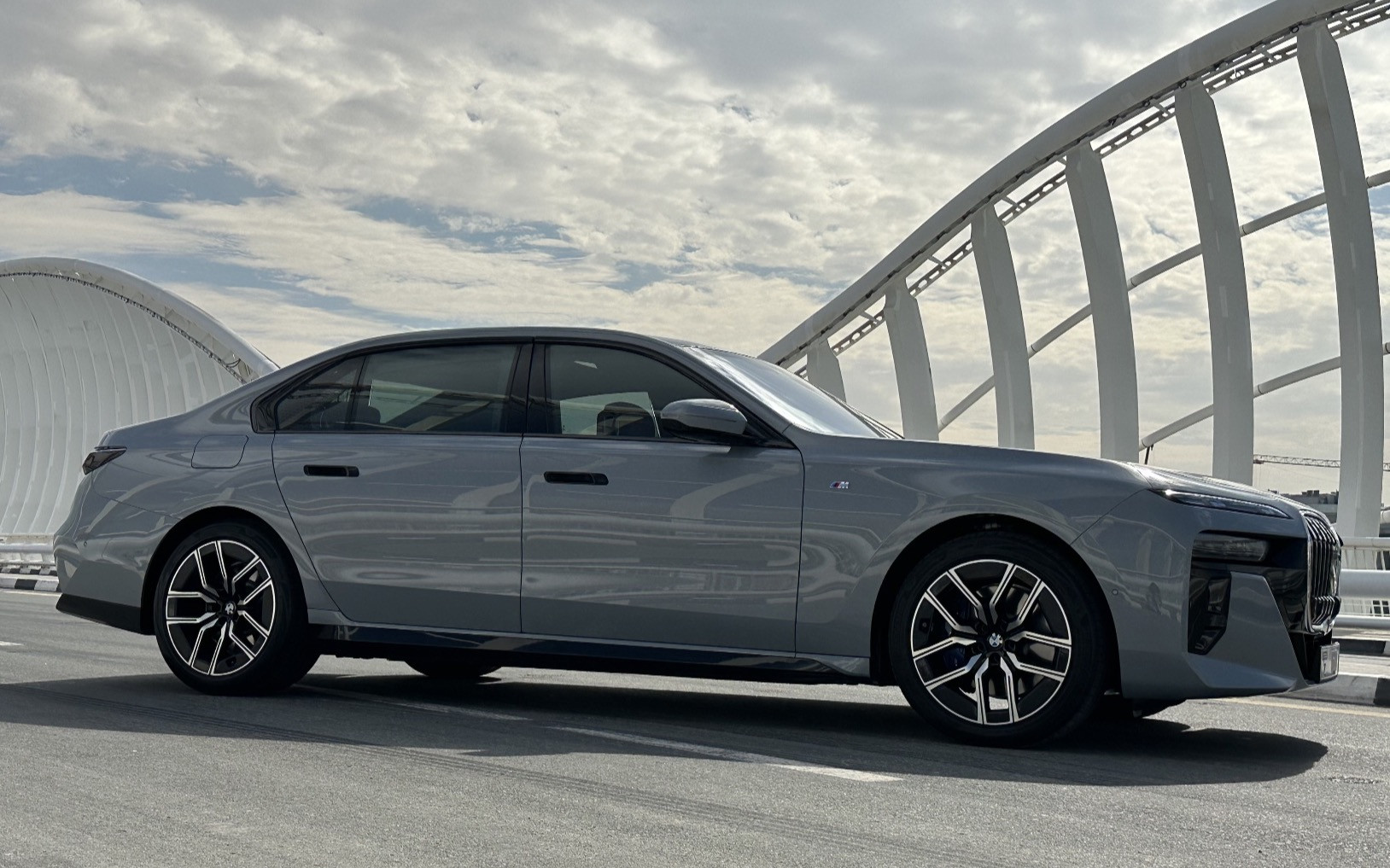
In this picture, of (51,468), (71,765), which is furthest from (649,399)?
(51,468)

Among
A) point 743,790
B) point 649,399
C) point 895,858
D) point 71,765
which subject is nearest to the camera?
point 895,858

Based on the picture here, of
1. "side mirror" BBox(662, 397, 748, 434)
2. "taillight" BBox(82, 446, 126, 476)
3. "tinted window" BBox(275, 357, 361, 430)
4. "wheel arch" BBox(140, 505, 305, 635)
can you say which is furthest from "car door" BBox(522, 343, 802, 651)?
"taillight" BBox(82, 446, 126, 476)

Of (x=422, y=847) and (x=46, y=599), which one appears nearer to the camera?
(x=422, y=847)

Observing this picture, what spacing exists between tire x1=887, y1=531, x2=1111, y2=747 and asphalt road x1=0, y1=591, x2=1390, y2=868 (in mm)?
146

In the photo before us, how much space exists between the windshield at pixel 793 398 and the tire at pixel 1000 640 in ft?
2.53

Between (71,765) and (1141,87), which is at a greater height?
(1141,87)

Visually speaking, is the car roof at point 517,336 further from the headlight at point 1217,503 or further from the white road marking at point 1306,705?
the white road marking at point 1306,705

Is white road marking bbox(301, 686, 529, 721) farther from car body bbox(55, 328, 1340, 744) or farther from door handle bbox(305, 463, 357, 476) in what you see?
door handle bbox(305, 463, 357, 476)

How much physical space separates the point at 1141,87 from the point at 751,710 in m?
16.5

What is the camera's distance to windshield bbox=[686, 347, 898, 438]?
6082 mm

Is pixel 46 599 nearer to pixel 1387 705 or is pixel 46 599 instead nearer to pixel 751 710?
pixel 751 710

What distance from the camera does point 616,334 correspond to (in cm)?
637

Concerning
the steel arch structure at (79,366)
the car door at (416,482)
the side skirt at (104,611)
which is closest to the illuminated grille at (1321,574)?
the car door at (416,482)

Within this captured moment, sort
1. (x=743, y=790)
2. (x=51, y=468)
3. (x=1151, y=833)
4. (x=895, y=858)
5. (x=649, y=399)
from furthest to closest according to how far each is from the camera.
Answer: (x=51, y=468)
(x=649, y=399)
(x=743, y=790)
(x=1151, y=833)
(x=895, y=858)
